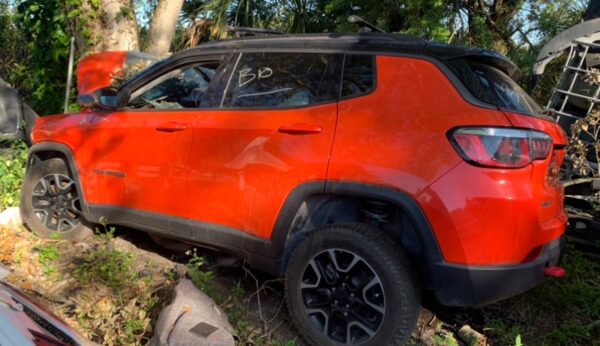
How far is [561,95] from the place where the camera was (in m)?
4.90

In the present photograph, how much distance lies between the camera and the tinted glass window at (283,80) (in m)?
3.36

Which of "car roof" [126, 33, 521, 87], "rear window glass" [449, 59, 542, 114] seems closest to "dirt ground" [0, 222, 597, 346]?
"rear window glass" [449, 59, 542, 114]

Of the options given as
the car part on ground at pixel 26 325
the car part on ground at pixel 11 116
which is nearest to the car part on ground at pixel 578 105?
the car part on ground at pixel 26 325

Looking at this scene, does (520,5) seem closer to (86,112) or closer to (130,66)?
(130,66)

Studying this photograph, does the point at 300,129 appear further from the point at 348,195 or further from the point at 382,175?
the point at 382,175

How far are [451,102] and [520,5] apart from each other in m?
8.93

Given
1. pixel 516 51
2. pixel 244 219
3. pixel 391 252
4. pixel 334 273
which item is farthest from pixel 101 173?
pixel 516 51

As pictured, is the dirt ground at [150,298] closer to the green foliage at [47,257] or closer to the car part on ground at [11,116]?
the green foliage at [47,257]

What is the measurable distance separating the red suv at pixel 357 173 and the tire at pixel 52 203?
30.1 inches

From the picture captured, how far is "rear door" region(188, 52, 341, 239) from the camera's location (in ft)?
10.6

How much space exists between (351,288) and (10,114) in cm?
519

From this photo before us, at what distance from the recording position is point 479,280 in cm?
277

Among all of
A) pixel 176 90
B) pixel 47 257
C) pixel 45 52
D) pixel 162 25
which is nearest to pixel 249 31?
pixel 176 90

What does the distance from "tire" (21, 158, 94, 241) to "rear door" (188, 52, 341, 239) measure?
1.50 metres
